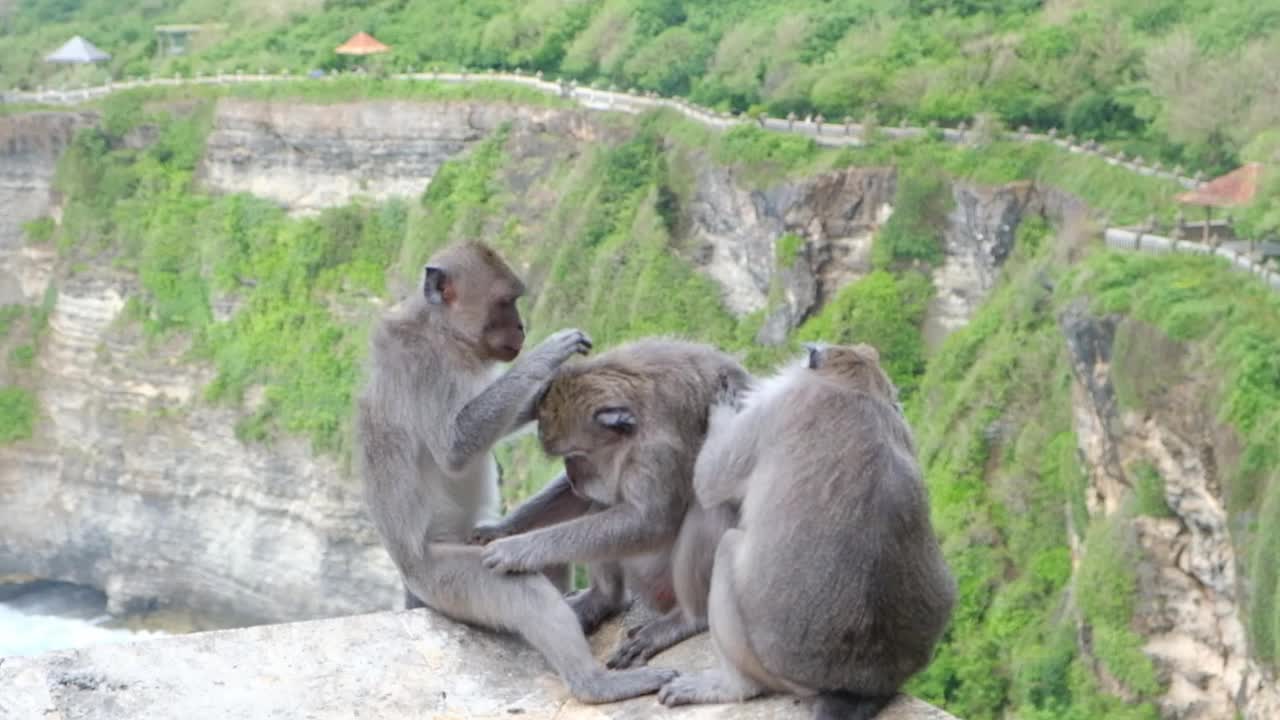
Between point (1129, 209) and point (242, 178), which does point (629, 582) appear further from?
point (242, 178)

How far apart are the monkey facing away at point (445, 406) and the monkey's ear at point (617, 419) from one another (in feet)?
1.00

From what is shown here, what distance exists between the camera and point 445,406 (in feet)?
18.5

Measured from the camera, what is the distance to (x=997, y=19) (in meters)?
35.0

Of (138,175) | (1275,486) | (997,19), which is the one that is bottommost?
(138,175)

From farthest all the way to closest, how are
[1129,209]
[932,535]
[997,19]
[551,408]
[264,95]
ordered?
[264,95] < [997,19] < [1129,209] < [551,408] < [932,535]

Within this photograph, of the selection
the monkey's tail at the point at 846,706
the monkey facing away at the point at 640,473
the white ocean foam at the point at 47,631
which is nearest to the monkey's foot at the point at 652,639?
the monkey facing away at the point at 640,473

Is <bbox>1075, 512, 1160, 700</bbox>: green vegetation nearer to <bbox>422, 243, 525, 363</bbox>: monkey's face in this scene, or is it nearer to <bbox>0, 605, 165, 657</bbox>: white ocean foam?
<bbox>422, 243, 525, 363</bbox>: monkey's face

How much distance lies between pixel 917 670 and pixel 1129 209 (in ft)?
69.0

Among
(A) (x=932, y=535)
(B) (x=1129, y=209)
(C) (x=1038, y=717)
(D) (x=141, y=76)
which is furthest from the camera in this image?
(D) (x=141, y=76)

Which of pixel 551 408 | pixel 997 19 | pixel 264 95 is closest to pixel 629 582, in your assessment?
pixel 551 408

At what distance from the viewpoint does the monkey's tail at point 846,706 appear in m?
4.74

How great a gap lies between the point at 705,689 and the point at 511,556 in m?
0.78

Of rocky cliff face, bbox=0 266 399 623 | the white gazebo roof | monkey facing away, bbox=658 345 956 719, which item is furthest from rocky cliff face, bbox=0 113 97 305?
monkey facing away, bbox=658 345 956 719

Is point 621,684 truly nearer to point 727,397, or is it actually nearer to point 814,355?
point 727,397
